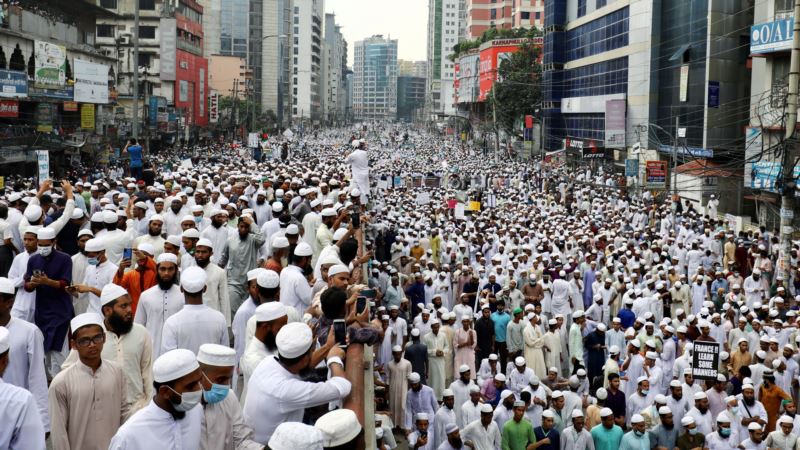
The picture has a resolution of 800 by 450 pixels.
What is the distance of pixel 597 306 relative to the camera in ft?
48.5

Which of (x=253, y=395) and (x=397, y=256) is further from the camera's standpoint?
(x=397, y=256)

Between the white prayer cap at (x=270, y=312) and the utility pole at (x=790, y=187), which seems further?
the utility pole at (x=790, y=187)

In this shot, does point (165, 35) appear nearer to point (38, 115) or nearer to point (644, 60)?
point (38, 115)

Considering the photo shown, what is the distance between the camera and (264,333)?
5.24 m

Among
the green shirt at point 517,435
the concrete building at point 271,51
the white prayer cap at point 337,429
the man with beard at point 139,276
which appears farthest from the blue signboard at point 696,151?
the concrete building at point 271,51

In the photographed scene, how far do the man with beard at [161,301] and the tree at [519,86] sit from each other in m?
59.3

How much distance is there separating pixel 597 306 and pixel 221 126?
6685cm

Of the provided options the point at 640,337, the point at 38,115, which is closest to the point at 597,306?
the point at 640,337

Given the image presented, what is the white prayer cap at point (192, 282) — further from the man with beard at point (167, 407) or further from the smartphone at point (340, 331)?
the man with beard at point (167, 407)

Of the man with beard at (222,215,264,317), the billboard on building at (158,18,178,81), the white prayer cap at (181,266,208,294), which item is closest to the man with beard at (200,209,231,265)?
the man with beard at (222,215,264,317)

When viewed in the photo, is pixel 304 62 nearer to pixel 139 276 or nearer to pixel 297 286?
pixel 139 276

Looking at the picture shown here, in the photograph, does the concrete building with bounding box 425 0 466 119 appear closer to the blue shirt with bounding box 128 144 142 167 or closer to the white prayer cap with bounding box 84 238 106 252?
the blue shirt with bounding box 128 144 142 167

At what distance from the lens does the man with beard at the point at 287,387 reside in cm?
449

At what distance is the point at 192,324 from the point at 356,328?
1211 millimetres
